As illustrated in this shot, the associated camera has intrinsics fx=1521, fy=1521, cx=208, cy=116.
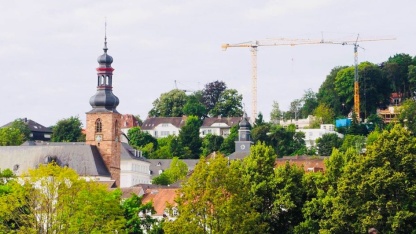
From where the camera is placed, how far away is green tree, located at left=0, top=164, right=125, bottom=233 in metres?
90.6

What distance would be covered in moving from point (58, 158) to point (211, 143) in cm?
4832

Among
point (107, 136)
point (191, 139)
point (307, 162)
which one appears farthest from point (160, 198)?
point (191, 139)

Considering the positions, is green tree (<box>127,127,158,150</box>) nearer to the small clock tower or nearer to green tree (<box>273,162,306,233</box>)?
the small clock tower

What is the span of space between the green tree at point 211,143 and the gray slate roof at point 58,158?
44387mm

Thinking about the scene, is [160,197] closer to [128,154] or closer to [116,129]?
[116,129]

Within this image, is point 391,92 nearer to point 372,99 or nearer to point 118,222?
point 372,99

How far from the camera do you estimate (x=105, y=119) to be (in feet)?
468

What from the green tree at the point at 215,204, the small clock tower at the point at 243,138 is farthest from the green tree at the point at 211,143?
the green tree at the point at 215,204

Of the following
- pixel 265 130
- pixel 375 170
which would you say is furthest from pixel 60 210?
pixel 265 130

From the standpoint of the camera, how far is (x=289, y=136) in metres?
182

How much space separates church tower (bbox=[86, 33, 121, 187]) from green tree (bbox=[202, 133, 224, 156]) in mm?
43596

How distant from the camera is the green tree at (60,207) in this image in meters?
90.6

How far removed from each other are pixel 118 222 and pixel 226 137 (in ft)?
345

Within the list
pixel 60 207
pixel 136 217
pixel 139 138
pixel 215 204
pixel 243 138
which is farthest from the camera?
pixel 139 138
